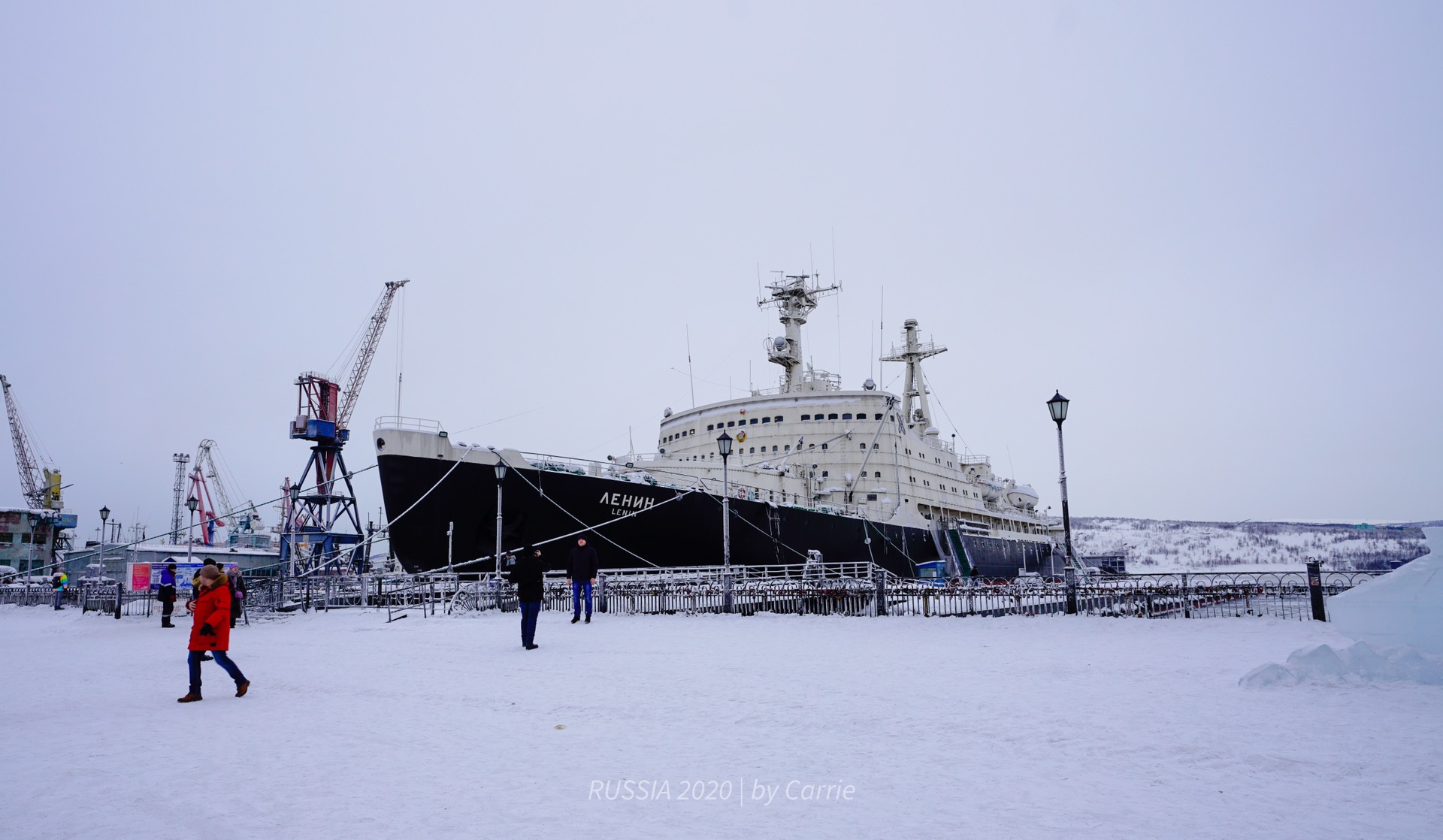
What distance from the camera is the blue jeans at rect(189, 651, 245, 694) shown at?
7.55 meters

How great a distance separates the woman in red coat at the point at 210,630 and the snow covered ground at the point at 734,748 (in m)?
0.32

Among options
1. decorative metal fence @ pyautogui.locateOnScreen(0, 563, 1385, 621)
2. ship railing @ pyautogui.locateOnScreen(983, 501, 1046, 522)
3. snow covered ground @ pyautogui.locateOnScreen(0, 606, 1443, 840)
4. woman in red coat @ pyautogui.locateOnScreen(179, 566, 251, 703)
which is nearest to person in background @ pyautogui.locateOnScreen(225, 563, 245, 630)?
decorative metal fence @ pyautogui.locateOnScreen(0, 563, 1385, 621)

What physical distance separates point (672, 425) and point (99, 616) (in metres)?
22.5

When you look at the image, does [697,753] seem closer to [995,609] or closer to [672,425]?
[995,609]

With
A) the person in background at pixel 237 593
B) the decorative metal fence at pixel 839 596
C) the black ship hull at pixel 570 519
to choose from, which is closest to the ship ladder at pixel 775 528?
the black ship hull at pixel 570 519

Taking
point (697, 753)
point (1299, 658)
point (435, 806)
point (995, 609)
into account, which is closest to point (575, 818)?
point (435, 806)

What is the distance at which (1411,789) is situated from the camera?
422 centimetres

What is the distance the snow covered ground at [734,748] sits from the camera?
13.2 ft

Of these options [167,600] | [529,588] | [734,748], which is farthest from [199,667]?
[167,600]

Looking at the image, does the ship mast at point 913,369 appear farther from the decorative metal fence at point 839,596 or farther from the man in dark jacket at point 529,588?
the man in dark jacket at point 529,588

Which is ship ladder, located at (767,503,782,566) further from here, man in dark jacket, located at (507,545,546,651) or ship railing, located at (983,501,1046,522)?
ship railing, located at (983,501,1046,522)

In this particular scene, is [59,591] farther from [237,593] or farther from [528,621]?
[528,621]

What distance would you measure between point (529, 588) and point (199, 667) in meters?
4.46

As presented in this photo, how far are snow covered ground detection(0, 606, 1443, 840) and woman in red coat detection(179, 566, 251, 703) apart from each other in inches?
12.7
